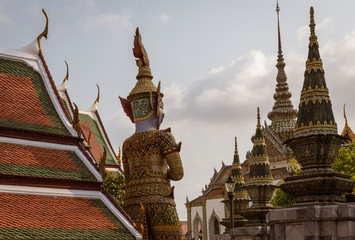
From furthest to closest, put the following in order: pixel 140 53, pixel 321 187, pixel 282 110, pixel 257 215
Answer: pixel 282 110, pixel 140 53, pixel 257 215, pixel 321 187

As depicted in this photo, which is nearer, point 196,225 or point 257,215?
point 257,215

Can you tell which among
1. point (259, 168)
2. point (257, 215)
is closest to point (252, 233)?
point (257, 215)

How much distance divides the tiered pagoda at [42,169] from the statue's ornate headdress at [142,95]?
196 centimetres

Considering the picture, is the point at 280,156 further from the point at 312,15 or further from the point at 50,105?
Result: the point at 312,15

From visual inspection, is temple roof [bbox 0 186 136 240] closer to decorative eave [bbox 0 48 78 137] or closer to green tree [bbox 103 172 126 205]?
decorative eave [bbox 0 48 78 137]

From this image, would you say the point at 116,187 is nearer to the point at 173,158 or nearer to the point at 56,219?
the point at 173,158

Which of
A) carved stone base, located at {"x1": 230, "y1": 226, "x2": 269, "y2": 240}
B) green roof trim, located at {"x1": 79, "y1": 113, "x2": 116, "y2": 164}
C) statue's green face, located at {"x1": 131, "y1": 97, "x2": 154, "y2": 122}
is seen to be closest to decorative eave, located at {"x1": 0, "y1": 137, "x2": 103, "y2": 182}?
statue's green face, located at {"x1": 131, "y1": 97, "x2": 154, "y2": 122}

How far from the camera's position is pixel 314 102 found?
8.21m

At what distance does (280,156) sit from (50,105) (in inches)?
1085

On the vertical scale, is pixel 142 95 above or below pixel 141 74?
below

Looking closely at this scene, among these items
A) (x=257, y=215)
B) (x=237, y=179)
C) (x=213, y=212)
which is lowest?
(x=257, y=215)

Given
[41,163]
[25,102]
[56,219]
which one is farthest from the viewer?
[25,102]

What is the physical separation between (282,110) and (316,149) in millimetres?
35592

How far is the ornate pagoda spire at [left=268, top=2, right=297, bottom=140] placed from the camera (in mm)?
41531
